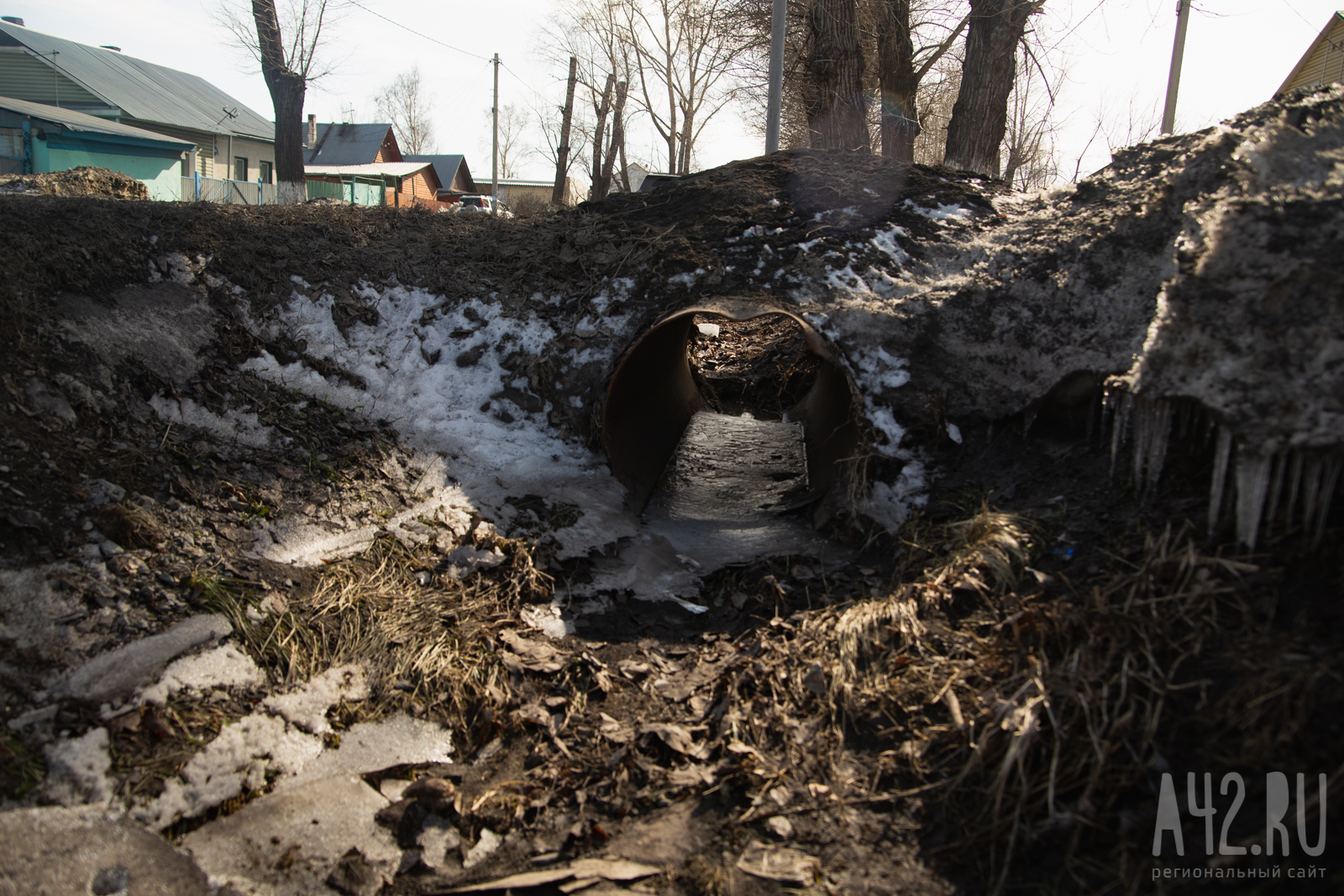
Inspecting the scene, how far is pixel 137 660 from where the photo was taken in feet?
9.66

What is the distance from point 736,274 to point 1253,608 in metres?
4.08

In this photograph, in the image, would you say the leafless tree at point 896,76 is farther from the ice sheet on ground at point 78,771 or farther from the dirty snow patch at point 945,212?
the ice sheet on ground at point 78,771

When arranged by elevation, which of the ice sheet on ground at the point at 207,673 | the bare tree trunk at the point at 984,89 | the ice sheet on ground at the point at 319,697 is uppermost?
the bare tree trunk at the point at 984,89

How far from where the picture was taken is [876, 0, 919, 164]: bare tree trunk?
11.9m

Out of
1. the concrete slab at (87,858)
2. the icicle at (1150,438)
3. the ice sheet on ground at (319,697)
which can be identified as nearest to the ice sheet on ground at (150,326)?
the ice sheet on ground at (319,697)

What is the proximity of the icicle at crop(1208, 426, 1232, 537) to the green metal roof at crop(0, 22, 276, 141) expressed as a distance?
1101 inches

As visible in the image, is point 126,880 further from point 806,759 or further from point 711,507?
point 711,507

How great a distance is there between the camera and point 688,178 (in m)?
7.30

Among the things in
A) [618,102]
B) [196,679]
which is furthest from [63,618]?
[618,102]

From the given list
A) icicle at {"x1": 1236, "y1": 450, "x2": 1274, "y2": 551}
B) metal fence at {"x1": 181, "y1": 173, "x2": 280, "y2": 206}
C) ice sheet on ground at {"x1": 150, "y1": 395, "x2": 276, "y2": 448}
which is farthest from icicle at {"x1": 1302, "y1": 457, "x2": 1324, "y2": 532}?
metal fence at {"x1": 181, "y1": 173, "x2": 280, "y2": 206}

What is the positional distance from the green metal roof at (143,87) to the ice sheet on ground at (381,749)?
26.6m

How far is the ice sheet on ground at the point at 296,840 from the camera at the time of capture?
2.46 metres

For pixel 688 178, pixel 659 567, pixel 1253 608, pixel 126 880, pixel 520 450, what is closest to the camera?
pixel 126 880

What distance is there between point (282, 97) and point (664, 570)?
1378cm
